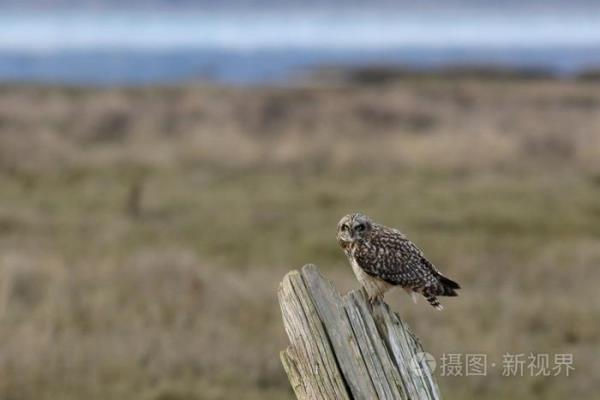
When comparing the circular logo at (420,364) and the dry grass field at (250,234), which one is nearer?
the circular logo at (420,364)

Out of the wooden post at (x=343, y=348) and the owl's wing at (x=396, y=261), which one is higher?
the owl's wing at (x=396, y=261)

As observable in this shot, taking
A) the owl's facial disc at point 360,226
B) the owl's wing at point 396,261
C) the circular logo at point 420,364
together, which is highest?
the owl's facial disc at point 360,226

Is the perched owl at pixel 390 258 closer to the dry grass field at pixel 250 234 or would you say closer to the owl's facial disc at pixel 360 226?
the owl's facial disc at pixel 360 226

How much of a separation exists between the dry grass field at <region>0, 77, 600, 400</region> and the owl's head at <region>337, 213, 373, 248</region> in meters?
4.04

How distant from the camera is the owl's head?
12.7ft

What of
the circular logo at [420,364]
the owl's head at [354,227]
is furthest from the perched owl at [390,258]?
the circular logo at [420,364]

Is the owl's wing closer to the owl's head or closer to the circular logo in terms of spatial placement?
the owl's head

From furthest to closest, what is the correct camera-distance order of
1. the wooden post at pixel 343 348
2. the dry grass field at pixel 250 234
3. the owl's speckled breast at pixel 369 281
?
the dry grass field at pixel 250 234, the owl's speckled breast at pixel 369 281, the wooden post at pixel 343 348

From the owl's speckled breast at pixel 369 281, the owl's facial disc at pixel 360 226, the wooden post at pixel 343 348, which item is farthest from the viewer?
the owl's speckled breast at pixel 369 281

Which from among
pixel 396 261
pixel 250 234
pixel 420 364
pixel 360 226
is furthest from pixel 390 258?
pixel 250 234

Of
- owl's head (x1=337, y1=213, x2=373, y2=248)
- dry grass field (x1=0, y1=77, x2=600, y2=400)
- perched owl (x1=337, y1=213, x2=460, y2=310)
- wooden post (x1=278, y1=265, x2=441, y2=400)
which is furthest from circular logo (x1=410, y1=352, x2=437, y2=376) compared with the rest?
dry grass field (x1=0, y1=77, x2=600, y2=400)

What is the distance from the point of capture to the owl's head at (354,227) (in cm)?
387

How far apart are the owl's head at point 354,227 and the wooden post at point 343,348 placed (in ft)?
2.61

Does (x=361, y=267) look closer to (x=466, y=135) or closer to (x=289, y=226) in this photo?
(x=289, y=226)
